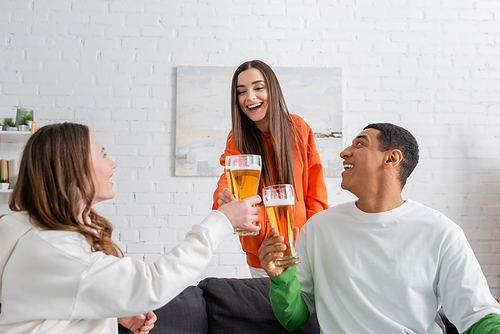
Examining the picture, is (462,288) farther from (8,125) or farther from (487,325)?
(8,125)

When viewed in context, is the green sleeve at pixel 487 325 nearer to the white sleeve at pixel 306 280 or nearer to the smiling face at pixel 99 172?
the white sleeve at pixel 306 280

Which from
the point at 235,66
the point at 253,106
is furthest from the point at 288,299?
the point at 235,66

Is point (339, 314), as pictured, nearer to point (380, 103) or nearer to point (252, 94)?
point (252, 94)

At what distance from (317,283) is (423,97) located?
7.87ft

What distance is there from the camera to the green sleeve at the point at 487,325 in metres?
1.10

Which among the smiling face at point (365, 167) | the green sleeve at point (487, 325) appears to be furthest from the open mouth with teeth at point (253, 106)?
the green sleeve at point (487, 325)

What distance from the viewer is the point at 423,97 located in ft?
10.7

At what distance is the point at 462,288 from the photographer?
1.24 metres

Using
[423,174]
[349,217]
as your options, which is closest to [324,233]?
[349,217]

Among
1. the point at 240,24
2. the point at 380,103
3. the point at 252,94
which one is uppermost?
the point at 240,24

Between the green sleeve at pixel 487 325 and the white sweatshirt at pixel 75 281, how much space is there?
82 centimetres

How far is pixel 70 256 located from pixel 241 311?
0.84 metres

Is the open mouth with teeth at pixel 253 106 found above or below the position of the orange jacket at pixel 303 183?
above

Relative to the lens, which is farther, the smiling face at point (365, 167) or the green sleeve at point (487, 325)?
the smiling face at point (365, 167)
